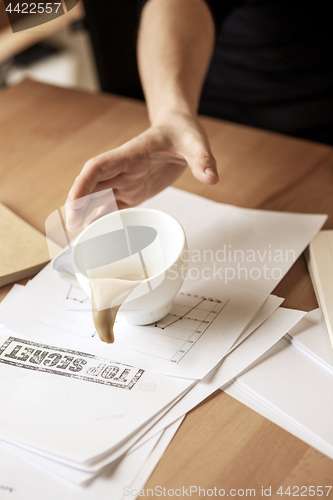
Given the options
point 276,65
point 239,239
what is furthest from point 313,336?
point 276,65

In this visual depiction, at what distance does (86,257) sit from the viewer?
40 centimetres

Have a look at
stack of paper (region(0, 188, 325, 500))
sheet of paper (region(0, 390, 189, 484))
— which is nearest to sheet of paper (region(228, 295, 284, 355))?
stack of paper (region(0, 188, 325, 500))

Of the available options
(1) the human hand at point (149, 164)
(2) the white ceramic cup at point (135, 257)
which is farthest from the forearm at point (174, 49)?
(2) the white ceramic cup at point (135, 257)

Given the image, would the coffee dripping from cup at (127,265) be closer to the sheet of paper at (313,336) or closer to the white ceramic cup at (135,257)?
the white ceramic cup at (135,257)

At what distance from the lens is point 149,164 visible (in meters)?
0.52

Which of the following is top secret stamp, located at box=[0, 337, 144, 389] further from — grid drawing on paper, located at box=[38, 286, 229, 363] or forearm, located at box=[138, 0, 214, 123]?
forearm, located at box=[138, 0, 214, 123]

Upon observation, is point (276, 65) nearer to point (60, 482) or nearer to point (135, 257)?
point (135, 257)

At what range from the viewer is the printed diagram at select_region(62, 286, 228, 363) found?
389 millimetres

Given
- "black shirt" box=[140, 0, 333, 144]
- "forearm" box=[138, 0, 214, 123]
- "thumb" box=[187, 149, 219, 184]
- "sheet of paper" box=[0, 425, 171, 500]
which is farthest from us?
"black shirt" box=[140, 0, 333, 144]

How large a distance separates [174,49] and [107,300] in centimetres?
43

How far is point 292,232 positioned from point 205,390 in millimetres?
222

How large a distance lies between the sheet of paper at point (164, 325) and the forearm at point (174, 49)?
0.27 metres

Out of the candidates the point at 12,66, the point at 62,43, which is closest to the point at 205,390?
the point at 12,66

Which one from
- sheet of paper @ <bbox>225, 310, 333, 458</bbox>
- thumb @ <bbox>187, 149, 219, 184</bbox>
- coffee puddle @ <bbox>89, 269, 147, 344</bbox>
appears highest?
thumb @ <bbox>187, 149, 219, 184</bbox>
